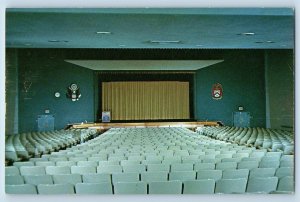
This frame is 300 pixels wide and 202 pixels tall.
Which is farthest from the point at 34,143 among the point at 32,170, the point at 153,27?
the point at 153,27

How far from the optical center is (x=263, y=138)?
6.44 metres

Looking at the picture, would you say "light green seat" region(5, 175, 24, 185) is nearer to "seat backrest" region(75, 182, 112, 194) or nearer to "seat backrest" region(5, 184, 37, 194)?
"seat backrest" region(5, 184, 37, 194)

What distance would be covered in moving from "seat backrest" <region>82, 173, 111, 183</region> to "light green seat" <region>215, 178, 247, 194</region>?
1.31 meters

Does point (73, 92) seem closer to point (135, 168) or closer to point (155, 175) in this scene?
point (135, 168)

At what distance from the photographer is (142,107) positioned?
18859 millimetres

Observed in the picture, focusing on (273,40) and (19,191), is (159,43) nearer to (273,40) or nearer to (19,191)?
(273,40)

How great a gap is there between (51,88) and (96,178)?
4.56 meters

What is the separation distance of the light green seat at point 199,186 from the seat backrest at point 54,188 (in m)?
1.33

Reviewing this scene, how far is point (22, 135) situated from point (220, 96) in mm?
8431

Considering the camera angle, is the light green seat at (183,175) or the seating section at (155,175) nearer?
the seating section at (155,175)

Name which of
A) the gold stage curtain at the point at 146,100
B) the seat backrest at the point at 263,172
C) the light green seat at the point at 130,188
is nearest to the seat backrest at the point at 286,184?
the seat backrest at the point at 263,172

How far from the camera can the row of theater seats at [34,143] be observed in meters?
4.62

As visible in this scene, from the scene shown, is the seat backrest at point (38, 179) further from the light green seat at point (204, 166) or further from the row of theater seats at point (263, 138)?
the row of theater seats at point (263, 138)

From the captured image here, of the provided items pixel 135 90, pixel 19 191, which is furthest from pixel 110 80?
pixel 19 191
